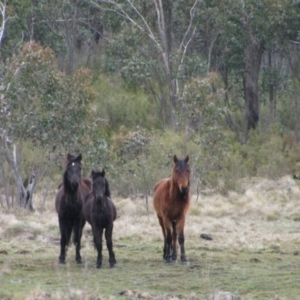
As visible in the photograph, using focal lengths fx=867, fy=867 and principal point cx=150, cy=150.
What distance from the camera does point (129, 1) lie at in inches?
1679

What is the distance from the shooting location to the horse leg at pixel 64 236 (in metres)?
15.4

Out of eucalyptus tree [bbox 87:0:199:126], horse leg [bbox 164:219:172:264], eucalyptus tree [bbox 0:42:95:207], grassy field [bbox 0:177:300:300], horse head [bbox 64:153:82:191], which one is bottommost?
grassy field [bbox 0:177:300:300]

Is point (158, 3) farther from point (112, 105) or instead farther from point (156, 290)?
point (156, 290)

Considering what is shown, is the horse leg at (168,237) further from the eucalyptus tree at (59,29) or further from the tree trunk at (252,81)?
the tree trunk at (252,81)

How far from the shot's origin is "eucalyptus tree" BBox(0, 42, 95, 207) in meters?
26.3

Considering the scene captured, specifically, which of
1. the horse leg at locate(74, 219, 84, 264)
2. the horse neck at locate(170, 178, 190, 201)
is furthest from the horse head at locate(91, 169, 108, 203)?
the horse neck at locate(170, 178, 190, 201)

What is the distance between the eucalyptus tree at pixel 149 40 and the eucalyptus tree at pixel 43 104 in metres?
15.8

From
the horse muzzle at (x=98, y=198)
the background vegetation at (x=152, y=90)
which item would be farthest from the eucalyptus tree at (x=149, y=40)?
the horse muzzle at (x=98, y=198)

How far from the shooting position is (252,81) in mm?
45688

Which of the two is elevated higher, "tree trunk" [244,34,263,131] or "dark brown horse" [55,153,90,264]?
"tree trunk" [244,34,263,131]

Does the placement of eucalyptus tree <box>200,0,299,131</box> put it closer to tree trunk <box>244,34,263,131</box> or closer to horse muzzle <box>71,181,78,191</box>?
tree trunk <box>244,34,263,131</box>

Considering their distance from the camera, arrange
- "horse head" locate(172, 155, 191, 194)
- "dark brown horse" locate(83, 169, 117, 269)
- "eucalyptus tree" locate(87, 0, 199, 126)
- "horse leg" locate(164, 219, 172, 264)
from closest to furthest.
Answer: "dark brown horse" locate(83, 169, 117, 269)
"horse head" locate(172, 155, 191, 194)
"horse leg" locate(164, 219, 172, 264)
"eucalyptus tree" locate(87, 0, 199, 126)

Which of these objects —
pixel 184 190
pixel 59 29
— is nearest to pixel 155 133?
pixel 59 29

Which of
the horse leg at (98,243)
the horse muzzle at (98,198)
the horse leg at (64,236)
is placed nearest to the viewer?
the horse muzzle at (98,198)
